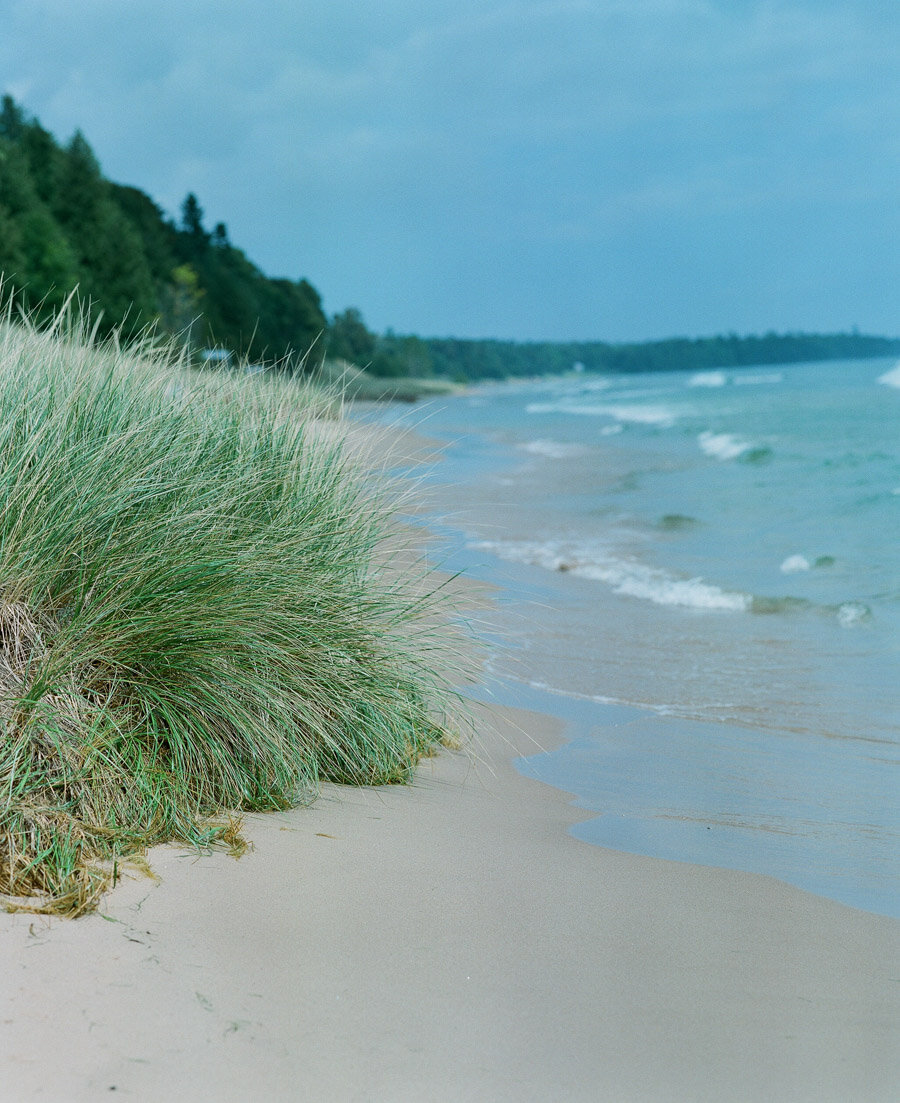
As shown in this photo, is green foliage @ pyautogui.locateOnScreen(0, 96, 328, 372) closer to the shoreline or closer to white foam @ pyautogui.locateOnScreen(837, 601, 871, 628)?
white foam @ pyautogui.locateOnScreen(837, 601, 871, 628)

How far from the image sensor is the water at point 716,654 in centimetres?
405

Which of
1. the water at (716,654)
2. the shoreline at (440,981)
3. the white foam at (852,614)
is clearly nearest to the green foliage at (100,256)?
the water at (716,654)

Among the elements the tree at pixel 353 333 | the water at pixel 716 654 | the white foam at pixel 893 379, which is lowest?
the water at pixel 716 654

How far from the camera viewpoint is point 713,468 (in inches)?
845

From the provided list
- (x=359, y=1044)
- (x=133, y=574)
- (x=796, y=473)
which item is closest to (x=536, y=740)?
(x=133, y=574)

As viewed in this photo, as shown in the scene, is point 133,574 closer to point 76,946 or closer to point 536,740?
point 76,946

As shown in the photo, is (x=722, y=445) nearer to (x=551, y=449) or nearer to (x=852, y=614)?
(x=551, y=449)

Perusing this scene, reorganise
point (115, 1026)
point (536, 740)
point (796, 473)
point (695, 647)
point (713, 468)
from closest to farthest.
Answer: point (115, 1026) < point (536, 740) < point (695, 647) < point (796, 473) < point (713, 468)

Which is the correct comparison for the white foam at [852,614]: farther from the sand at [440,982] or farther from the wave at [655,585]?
the sand at [440,982]

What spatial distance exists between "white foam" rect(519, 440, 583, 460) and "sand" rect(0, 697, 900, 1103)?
70.2 feet

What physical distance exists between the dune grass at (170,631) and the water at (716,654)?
2.99 ft

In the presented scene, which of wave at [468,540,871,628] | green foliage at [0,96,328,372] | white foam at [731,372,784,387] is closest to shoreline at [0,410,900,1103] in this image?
wave at [468,540,871,628]

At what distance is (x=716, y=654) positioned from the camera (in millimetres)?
7105

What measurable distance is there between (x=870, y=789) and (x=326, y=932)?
2.72 metres
